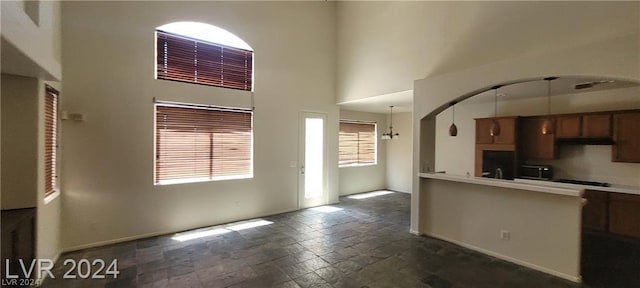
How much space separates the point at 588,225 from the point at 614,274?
6.74 feet

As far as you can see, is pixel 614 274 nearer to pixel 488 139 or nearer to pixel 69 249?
pixel 488 139

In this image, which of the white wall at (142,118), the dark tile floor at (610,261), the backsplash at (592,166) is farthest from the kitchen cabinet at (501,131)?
the white wall at (142,118)

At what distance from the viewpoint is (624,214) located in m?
4.43

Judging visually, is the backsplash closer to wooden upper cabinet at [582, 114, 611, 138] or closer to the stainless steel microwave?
the stainless steel microwave

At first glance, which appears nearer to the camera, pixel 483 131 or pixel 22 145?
pixel 22 145

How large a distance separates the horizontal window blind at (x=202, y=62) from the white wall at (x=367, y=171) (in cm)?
327

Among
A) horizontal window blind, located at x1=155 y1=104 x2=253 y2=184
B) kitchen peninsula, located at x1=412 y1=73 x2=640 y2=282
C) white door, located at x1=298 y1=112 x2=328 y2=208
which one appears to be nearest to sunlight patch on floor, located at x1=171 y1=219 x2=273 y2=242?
horizontal window blind, located at x1=155 y1=104 x2=253 y2=184

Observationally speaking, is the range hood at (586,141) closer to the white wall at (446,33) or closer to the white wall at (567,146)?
the white wall at (567,146)

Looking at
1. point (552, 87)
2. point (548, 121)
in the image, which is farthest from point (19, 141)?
point (552, 87)

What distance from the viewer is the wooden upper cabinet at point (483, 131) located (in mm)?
6137

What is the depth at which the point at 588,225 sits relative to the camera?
15.8 ft

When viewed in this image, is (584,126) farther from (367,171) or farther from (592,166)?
(367,171)

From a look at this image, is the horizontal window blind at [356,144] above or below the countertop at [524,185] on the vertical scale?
above

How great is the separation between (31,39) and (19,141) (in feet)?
4.32
